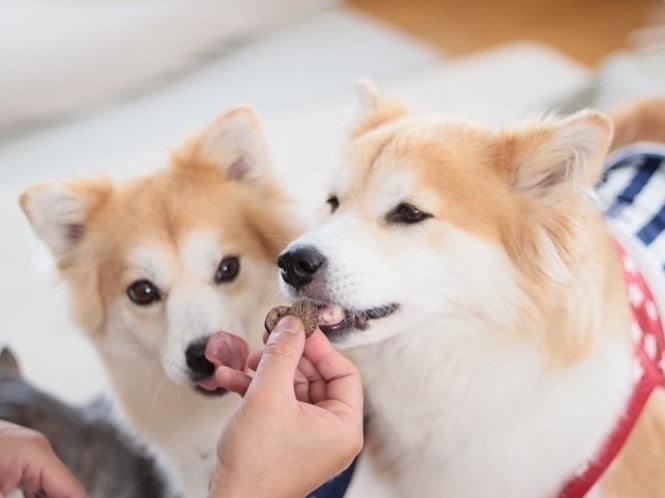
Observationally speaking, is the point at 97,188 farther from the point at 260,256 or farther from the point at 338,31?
the point at 338,31

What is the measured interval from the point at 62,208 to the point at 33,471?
44 cm

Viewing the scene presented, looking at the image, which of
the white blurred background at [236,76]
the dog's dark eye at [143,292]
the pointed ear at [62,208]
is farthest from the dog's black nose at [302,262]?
the white blurred background at [236,76]

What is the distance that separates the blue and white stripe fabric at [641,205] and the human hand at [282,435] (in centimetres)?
65

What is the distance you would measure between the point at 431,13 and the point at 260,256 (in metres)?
2.61

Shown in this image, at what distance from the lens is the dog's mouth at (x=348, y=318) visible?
3.29 ft

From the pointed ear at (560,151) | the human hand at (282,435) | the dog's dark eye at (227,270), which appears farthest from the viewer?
the dog's dark eye at (227,270)

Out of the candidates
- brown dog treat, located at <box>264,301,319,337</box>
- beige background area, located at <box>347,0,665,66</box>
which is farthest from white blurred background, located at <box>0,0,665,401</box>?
brown dog treat, located at <box>264,301,319,337</box>

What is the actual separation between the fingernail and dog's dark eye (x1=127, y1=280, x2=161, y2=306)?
40 cm

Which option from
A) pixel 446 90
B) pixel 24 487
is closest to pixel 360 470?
pixel 24 487

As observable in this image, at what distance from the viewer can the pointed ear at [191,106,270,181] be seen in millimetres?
1291

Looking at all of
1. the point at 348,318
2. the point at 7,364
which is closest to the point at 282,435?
the point at 348,318

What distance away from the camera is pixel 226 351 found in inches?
46.1

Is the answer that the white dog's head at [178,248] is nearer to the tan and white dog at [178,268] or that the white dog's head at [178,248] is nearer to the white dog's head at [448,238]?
the tan and white dog at [178,268]

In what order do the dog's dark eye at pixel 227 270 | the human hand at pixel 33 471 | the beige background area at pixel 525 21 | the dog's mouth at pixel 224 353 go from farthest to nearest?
the beige background area at pixel 525 21
the dog's dark eye at pixel 227 270
the dog's mouth at pixel 224 353
the human hand at pixel 33 471
